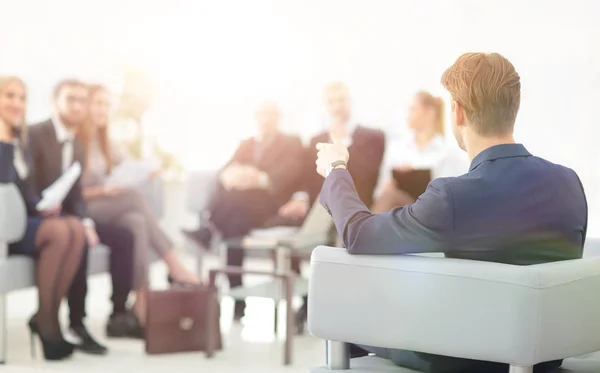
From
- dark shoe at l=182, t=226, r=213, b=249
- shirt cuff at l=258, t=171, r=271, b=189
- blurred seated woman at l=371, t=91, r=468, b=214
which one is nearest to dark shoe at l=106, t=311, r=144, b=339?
dark shoe at l=182, t=226, r=213, b=249

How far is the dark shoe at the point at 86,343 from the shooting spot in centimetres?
425

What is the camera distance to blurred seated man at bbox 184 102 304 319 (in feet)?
17.5

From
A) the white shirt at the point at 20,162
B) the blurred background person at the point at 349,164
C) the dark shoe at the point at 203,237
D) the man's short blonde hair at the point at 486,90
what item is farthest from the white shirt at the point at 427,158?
the man's short blonde hair at the point at 486,90

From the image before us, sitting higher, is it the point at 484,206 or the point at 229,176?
the point at 484,206

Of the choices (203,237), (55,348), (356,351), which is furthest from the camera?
(203,237)

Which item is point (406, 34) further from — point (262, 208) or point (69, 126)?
point (69, 126)

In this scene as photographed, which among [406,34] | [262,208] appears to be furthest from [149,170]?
[406,34]

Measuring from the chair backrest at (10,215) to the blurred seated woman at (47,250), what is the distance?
2.8 inches

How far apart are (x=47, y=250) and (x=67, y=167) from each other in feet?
2.02

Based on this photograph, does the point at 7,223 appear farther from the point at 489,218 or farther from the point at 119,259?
the point at 489,218

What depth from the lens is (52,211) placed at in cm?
456

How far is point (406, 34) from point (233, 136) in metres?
1.71


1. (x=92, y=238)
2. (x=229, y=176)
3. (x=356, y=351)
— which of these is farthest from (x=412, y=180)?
(x=356, y=351)

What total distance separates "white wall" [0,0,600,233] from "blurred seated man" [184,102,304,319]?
1.25 meters
